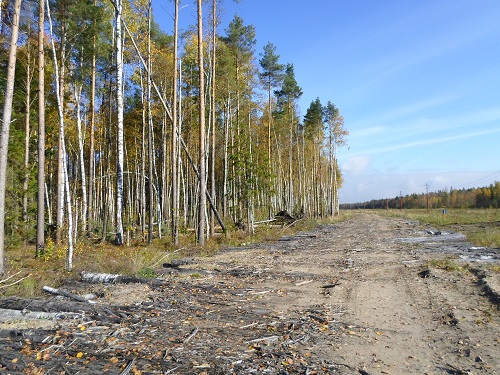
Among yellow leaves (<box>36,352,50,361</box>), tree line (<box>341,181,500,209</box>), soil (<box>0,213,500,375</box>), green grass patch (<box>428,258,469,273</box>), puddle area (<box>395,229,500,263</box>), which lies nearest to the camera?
yellow leaves (<box>36,352,50,361</box>)

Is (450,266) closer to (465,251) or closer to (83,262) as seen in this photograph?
(465,251)

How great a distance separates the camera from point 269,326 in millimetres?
5184

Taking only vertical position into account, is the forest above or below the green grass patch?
above

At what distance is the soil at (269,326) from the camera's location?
12.7ft

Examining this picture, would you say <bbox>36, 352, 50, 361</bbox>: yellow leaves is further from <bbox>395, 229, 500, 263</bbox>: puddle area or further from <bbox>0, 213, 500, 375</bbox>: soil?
<bbox>395, 229, 500, 263</bbox>: puddle area

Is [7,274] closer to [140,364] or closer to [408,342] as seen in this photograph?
[140,364]

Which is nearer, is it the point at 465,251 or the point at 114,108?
the point at 465,251

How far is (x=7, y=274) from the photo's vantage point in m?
7.68

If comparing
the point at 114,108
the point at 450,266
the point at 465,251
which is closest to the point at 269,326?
the point at 450,266

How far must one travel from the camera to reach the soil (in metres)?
3.86

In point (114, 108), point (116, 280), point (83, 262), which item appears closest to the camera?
point (116, 280)

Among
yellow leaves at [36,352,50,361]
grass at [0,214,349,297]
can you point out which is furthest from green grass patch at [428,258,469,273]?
yellow leaves at [36,352,50,361]

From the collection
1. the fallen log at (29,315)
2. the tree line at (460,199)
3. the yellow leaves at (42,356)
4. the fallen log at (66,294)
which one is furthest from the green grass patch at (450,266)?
the tree line at (460,199)

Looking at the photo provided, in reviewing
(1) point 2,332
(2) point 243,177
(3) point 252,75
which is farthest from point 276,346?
(3) point 252,75
